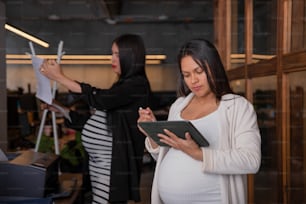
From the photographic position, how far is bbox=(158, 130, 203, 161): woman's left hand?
105 centimetres

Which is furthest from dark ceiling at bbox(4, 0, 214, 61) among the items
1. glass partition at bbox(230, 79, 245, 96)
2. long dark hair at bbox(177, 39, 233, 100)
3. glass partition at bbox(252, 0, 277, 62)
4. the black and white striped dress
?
long dark hair at bbox(177, 39, 233, 100)

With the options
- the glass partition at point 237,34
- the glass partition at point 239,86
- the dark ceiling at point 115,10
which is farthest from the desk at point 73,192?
the dark ceiling at point 115,10

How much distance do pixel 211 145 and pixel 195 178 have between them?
0.27ft

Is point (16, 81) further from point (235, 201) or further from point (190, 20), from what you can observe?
point (235, 201)

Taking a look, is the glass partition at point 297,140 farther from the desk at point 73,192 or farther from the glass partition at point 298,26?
the desk at point 73,192

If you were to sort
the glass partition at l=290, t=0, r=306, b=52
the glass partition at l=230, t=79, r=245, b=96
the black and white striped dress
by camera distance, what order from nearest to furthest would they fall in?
1. the glass partition at l=290, t=0, r=306, b=52
2. the black and white striped dress
3. the glass partition at l=230, t=79, r=245, b=96

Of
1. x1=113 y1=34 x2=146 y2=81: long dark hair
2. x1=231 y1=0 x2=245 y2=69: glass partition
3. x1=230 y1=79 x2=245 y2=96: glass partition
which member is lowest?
x1=230 y1=79 x2=245 y2=96: glass partition

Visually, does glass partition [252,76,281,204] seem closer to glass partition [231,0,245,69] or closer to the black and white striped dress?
glass partition [231,0,245,69]

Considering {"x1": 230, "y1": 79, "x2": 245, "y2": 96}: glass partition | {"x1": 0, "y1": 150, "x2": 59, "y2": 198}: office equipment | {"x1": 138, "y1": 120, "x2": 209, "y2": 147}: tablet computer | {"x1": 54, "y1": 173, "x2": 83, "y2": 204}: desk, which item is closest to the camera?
{"x1": 138, "y1": 120, "x2": 209, "y2": 147}: tablet computer

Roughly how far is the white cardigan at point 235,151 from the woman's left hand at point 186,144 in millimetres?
15

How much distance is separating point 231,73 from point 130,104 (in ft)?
2.84

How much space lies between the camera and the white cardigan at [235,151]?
104 centimetres

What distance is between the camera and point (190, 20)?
5.82 m

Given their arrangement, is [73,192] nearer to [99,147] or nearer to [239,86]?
[99,147]
